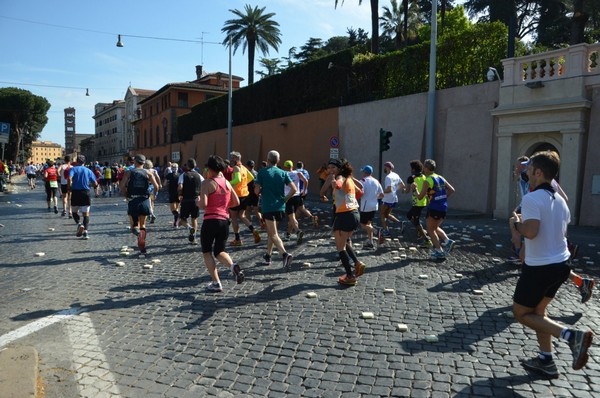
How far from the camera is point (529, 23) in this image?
128 ft

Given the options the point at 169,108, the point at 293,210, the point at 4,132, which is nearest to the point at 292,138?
the point at 4,132

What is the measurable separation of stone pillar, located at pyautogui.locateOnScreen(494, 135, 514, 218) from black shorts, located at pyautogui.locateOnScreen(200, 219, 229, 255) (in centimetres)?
1237

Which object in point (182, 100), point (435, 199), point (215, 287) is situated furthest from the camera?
point (182, 100)

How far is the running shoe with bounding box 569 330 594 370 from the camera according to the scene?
364cm

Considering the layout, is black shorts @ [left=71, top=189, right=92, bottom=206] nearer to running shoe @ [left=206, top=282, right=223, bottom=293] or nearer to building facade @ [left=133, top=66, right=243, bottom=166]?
running shoe @ [left=206, top=282, right=223, bottom=293]

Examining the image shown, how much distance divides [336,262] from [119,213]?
35.9ft

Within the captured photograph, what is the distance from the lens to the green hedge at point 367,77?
18.8 metres

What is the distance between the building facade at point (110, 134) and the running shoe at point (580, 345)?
9202cm

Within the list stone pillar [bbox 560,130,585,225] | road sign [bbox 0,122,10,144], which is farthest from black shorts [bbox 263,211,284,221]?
road sign [bbox 0,122,10,144]

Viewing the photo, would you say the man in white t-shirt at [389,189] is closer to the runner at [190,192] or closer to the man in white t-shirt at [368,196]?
the man in white t-shirt at [368,196]

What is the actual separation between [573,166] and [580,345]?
12302 mm

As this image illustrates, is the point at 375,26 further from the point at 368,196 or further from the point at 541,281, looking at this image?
the point at 541,281

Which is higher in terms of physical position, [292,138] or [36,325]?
[292,138]

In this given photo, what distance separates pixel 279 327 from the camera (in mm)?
5133
